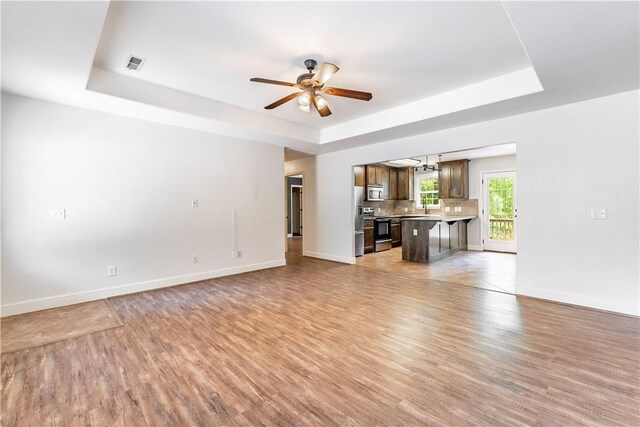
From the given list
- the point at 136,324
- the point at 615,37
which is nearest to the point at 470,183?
the point at 615,37

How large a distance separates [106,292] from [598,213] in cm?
638

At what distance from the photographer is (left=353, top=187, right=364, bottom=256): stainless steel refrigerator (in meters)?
6.79

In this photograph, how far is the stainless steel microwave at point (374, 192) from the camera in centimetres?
770

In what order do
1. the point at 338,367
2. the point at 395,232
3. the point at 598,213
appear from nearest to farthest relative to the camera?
the point at 338,367, the point at 598,213, the point at 395,232

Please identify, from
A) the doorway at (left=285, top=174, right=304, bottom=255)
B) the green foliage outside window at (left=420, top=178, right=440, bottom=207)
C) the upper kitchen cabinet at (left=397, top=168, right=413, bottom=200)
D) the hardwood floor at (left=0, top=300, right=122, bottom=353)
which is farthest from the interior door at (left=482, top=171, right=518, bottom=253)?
the hardwood floor at (left=0, top=300, right=122, bottom=353)

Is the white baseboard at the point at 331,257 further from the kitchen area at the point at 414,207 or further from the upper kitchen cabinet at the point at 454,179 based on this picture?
the upper kitchen cabinet at the point at 454,179

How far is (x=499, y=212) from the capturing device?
7.81m

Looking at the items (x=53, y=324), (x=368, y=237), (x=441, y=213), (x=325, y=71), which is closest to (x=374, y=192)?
(x=368, y=237)

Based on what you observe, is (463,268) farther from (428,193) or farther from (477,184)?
(428,193)

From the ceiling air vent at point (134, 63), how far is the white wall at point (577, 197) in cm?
441

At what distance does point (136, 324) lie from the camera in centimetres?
303

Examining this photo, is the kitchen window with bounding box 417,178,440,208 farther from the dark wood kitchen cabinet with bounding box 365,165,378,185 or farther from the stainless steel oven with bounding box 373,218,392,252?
the dark wood kitchen cabinet with bounding box 365,165,378,185

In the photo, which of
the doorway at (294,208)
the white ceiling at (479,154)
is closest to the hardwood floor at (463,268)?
the white ceiling at (479,154)

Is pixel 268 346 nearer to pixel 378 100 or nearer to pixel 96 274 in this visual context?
pixel 96 274
